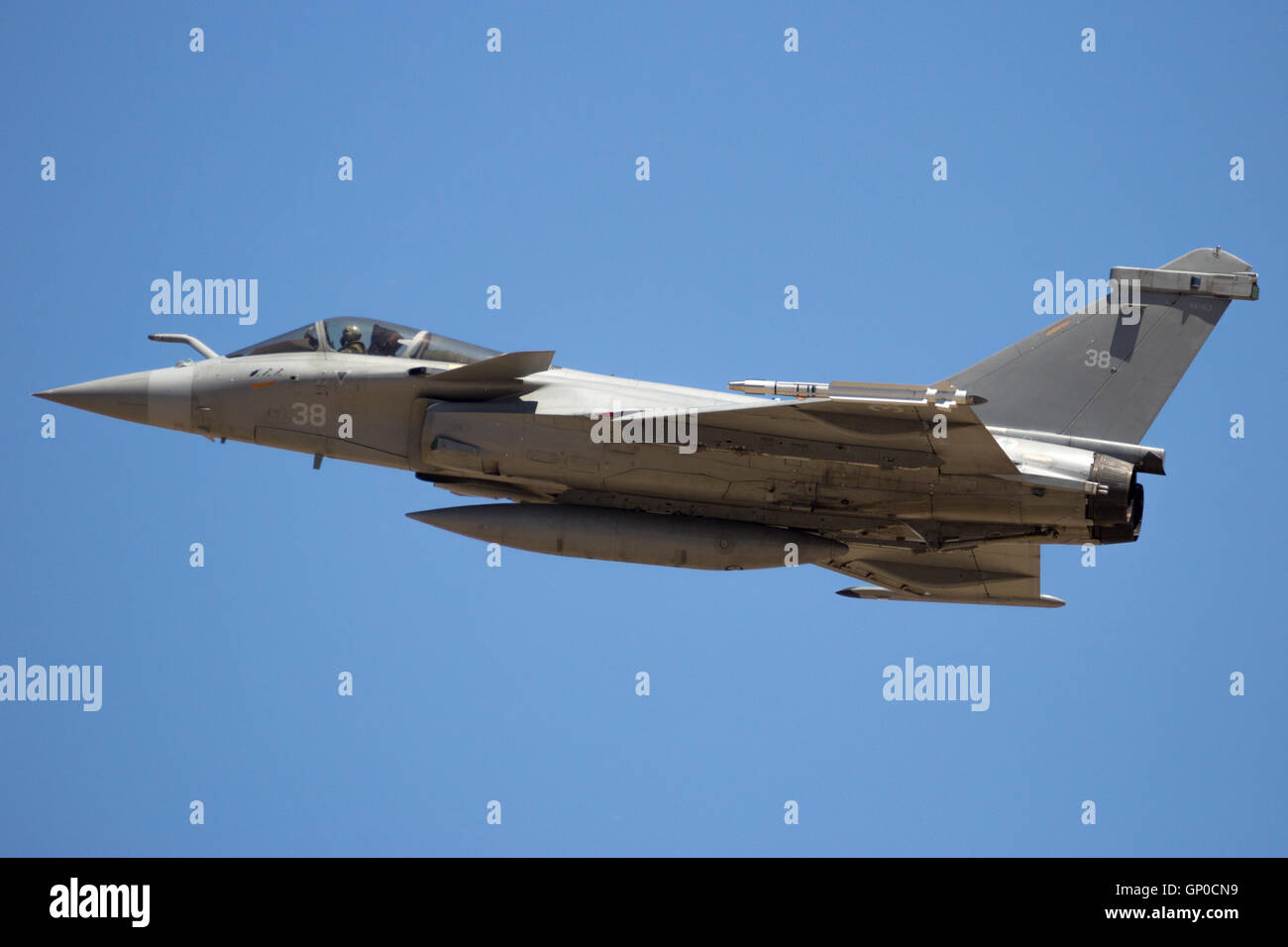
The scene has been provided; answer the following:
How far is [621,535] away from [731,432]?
6.03 ft

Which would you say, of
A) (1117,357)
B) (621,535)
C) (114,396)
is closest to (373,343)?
(114,396)

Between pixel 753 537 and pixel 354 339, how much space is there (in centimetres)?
563

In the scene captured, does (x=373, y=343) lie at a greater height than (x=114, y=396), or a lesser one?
greater

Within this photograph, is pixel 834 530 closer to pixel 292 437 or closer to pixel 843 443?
pixel 843 443

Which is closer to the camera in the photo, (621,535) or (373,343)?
(621,535)

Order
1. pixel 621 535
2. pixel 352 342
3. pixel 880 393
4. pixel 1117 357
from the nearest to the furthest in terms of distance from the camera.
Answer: pixel 880 393
pixel 621 535
pixel 1117 357
pixel 352 342

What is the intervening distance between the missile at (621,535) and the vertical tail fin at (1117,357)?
11.2 feet

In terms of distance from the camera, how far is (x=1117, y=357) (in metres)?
19.0

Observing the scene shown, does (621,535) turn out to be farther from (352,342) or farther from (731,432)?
(352,342)

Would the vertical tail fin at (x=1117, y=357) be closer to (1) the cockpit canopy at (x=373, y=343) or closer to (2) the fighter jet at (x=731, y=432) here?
(2) the fighter jet at (x=731, y=432)

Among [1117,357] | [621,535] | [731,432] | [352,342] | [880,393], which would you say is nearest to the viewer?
[880,393]

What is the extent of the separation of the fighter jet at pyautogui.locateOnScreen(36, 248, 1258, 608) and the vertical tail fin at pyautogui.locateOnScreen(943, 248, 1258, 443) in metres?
0.02

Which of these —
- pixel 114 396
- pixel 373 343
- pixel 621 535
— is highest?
pixel 373 343

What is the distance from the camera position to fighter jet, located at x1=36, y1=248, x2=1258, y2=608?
1758 cm
